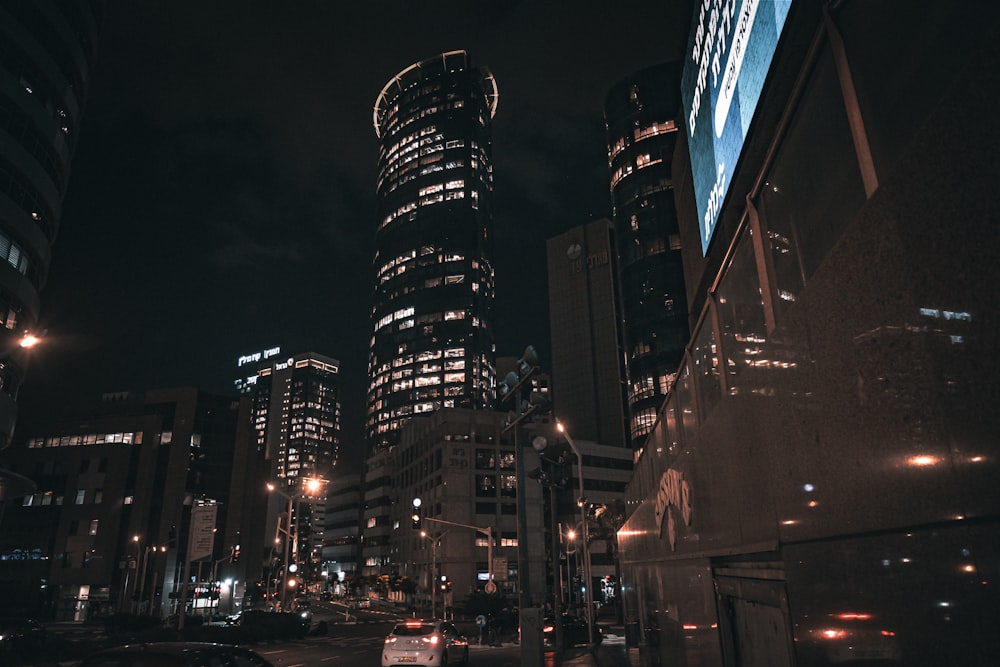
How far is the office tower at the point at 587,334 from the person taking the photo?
148 m

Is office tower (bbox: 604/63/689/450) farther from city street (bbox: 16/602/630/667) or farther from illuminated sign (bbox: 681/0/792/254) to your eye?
illuminated sign (bbox: 681/0/792/254)

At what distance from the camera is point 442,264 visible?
193 m

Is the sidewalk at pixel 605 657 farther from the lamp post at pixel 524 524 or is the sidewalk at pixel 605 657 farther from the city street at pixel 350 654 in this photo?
→ the lamp post at pixel 524 524

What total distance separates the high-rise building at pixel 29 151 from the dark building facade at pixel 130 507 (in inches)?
1421

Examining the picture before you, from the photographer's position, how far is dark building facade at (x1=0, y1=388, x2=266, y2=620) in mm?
77625

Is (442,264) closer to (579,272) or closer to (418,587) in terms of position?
(579,272)

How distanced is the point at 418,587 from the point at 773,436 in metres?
108

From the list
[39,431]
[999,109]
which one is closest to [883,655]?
[999,109]

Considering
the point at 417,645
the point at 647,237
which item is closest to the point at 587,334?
the point at 647,237

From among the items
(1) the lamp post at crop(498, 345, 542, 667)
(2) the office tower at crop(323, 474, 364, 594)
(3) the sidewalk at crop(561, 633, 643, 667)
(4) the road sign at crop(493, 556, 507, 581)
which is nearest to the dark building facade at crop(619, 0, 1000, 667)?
(1) the lamp post at crop(498, 345, 542, 667)

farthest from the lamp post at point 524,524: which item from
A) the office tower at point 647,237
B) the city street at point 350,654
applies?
the office tower at point 647,237

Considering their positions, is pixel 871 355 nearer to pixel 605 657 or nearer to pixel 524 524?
pixel 524 524

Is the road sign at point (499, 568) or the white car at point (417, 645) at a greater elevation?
the road sign at point (499, 568)

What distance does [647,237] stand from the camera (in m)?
95.4
